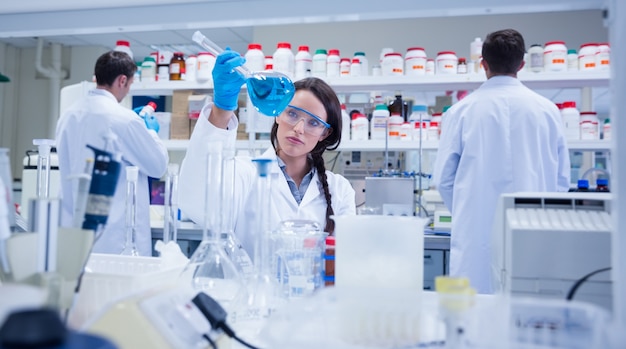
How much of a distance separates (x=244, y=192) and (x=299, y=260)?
0.68 m

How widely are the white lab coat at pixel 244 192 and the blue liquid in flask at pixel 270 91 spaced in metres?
0.10

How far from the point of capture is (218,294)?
0.97 metres

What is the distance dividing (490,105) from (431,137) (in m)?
0.92

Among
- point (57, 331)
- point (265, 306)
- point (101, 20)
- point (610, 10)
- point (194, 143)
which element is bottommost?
point (265, 306)

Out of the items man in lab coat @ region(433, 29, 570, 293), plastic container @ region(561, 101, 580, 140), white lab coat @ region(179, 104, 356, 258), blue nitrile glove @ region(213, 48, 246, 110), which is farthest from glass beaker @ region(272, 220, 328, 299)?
plastic container @ region(561, 101, 580, 140)

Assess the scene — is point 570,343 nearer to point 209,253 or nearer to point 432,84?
point 209,253

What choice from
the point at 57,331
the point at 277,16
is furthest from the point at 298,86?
the point at 57,331

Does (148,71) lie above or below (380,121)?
above

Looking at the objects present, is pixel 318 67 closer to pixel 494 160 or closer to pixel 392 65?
pixel 392 65

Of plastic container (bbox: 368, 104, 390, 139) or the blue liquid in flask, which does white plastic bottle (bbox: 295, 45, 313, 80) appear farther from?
the blue liquid in flask

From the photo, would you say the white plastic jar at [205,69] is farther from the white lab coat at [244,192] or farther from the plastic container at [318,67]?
the white lab coat at [244,192]

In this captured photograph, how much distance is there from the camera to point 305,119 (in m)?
1.69

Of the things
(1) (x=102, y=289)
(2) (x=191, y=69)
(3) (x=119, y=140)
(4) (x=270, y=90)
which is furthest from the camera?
(2) (x=191, y=69)

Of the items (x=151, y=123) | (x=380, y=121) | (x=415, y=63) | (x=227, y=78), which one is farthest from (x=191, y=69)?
(x=227, y=78)
